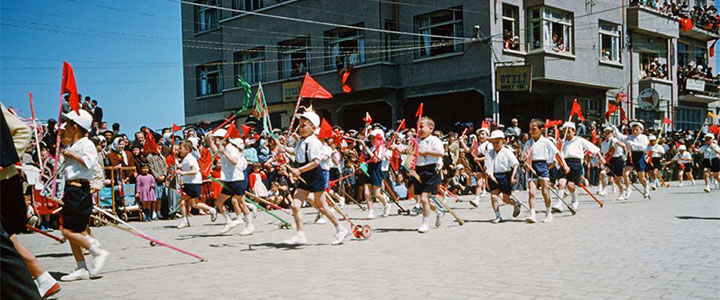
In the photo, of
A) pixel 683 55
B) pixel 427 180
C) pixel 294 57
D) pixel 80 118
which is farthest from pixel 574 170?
pixel 683 55

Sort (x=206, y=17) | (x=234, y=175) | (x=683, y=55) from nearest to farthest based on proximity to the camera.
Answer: (x=234, y=175) < (x=206, y=17) < (x=683, y=55)

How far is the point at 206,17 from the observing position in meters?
36.3

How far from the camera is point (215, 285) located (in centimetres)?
644

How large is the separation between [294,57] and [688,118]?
23.3m

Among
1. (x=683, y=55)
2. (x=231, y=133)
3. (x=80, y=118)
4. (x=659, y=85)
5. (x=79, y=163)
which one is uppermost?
(x=683, y=55)

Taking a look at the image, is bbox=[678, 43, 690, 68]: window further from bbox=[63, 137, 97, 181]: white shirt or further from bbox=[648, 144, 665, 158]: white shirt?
bbox=[63, 137, 97, 181]: white shirt

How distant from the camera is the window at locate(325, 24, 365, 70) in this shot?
28.5 meters

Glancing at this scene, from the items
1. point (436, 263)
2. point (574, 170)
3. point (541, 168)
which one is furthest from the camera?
point (574, 170)

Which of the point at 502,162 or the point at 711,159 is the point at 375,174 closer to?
the point at 502,162

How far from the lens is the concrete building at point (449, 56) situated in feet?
83.6

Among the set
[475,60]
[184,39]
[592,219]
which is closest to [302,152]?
[592,219]

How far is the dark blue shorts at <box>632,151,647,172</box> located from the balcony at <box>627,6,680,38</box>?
49.1 ft

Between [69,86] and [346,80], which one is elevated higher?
[346,80]

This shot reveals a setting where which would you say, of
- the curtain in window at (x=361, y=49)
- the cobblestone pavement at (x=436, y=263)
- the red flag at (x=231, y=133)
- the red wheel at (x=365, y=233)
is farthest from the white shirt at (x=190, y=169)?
the curtain in window at (x=361, y=49)
